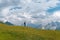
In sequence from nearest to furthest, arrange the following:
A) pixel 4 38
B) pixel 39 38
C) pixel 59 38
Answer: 1. pixel 4 38
2. pixel 39 38
3. pixel 59 38

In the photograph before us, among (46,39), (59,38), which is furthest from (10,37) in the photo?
(59,38)

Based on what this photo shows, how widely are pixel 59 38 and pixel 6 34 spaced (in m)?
24.8

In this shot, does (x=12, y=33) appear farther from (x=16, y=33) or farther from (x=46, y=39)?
(x=46, y=39)

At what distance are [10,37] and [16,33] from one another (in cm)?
618

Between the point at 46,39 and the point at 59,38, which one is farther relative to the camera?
the point at 59,38

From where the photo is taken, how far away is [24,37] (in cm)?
7669

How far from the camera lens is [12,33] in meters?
81.7

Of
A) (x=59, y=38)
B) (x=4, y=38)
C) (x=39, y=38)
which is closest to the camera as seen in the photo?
(x=4, y=38)

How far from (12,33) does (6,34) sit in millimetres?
2694

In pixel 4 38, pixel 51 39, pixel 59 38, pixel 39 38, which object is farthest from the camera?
pixel 59 38

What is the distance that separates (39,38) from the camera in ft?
263

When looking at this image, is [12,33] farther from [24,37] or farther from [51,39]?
[51,39]

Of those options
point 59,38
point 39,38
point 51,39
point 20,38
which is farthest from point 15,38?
point 59,38

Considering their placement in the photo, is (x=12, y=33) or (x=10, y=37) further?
(x=12, y=33)
